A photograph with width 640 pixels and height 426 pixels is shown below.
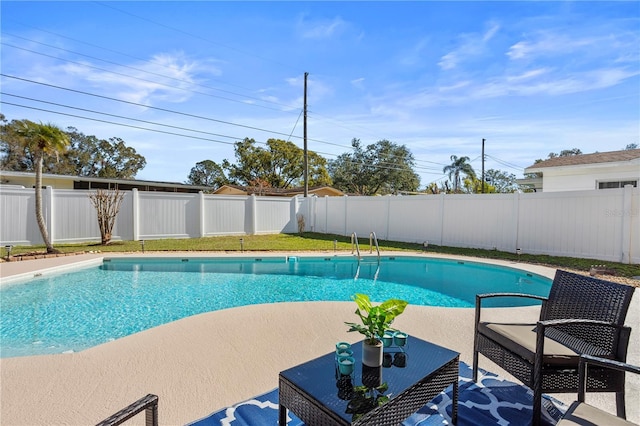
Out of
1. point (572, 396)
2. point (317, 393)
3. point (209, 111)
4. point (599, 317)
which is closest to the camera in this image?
point (317, 393)

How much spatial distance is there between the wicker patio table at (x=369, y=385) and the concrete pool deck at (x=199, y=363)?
31.8 inches

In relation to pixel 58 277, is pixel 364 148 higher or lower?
higher

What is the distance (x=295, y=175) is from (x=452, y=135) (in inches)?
567

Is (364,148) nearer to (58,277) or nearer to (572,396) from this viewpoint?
(58,277)

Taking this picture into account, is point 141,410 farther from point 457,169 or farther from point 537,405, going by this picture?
point 457,169

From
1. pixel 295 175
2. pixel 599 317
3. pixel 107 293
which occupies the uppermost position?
pixel 295 175

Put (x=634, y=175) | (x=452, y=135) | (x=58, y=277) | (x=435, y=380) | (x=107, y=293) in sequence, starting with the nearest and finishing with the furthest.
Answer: (x=435, y=380) < (x=107, y=293) < (x=58, y=277) < (x=634, y=175) < (x=452, y=135)

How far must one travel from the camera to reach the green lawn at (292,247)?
7359 millimetres

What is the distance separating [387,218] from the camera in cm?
1204

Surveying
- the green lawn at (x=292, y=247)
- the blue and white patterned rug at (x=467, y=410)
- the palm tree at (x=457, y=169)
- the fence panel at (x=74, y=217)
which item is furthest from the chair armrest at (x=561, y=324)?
the palm tree at (x=457, y=169)

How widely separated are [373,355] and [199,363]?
1.74 metres

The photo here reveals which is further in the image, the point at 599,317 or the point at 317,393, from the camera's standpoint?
the point at 599,317

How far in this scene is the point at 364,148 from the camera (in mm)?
28812

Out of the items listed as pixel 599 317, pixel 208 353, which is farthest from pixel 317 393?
pixel 599 317
